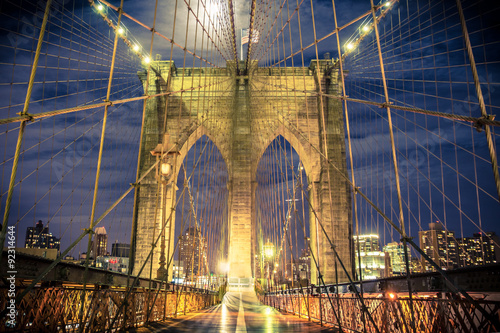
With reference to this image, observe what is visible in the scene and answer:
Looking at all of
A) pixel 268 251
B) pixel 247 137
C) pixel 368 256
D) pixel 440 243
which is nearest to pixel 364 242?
pixel 268 251

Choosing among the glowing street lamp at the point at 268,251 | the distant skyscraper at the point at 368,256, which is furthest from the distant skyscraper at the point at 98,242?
the distant skyscraper at the point at 368,256

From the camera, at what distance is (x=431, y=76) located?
62.3 feet

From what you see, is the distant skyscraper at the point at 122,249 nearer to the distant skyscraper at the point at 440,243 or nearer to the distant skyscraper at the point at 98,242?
the distant skyscraper at the point at 98,242

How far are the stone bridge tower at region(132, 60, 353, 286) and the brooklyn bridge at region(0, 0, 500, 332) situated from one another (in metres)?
0.08

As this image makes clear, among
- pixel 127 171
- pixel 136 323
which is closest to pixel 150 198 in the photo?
pixel 127 171

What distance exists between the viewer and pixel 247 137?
18.5 meters

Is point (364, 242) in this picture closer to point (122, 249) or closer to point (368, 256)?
point (122, 249)

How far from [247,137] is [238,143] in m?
0.54

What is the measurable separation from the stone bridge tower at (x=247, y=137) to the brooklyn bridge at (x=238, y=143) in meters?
0.08

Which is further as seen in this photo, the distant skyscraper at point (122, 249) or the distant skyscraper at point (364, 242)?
the distant skyscraper at point (122, 249)

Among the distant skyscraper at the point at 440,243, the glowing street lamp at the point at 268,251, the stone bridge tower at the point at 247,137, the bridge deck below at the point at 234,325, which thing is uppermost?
the stone bridge tower at the point at 247,137

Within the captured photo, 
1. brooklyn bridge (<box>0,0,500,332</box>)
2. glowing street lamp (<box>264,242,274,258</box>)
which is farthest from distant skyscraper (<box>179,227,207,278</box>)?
glowing street lamp (<box>264,242,274,258</box>)

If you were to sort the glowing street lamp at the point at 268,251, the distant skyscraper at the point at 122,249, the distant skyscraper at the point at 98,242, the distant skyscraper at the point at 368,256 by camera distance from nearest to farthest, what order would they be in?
the distant skyscraper at the point at 98,242
the distant skyscraper at the point at 122,249
the glowing street lamp at the point at 268,251
the distant skyscraper at the point at 368,256

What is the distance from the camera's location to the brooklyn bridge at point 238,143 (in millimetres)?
4688
